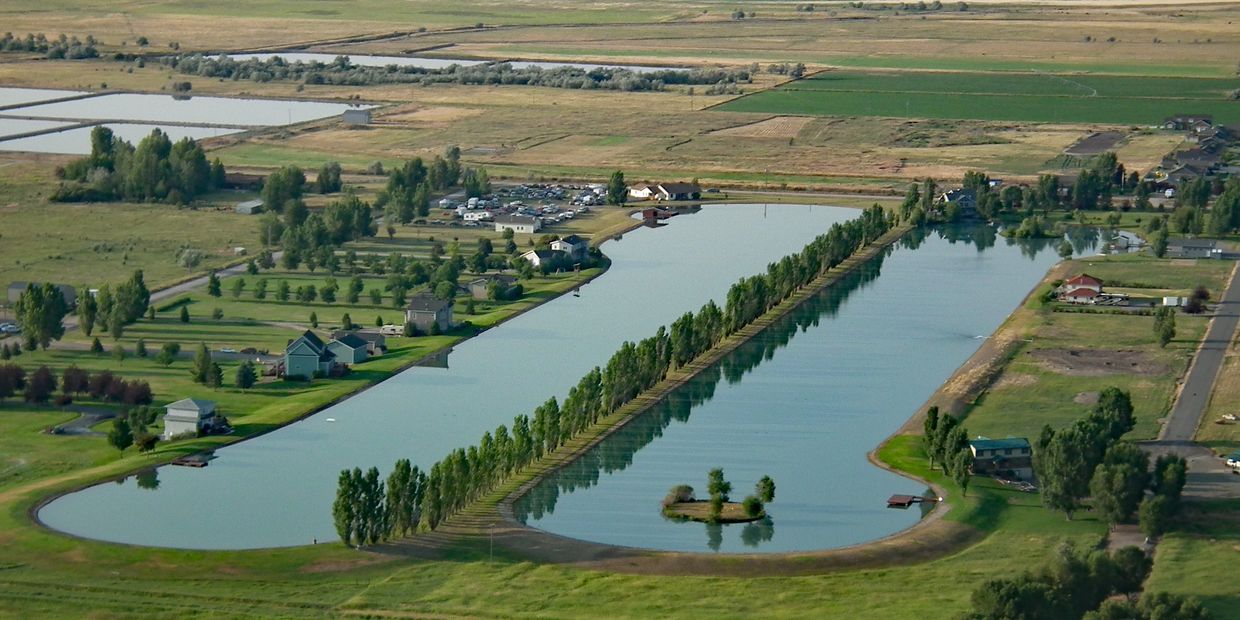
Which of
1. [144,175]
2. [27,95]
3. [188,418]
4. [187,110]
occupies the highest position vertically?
[27,95]

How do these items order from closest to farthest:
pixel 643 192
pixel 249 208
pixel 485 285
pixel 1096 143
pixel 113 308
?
pixel 113 308, pixel 485 285, pixel 249 208, pixel 643 192, pixel 1096 143

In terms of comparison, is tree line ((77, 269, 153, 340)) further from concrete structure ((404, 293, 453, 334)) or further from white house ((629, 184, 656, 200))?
white house ((629, 184, 656, 200))

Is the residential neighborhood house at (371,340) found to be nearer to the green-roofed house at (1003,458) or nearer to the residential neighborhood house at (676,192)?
the green-roofed house at (1003,458)

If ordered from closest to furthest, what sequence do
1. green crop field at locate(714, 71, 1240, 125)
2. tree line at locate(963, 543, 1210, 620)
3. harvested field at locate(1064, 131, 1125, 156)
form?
1. tree line at locate(963, 543, 1210, 620)
2. harvested field at locate(1064, 131, 1125, 156)
3. green crop field at locate(714, 71, 1240, 125)

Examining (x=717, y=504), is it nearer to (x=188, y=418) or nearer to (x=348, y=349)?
(x=188, y=418)

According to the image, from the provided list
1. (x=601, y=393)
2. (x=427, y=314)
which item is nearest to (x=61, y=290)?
(x=427, y=314)

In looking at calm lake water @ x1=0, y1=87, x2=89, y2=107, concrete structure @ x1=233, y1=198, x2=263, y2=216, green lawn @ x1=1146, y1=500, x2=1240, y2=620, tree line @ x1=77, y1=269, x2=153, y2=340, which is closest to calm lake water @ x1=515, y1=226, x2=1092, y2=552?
green lawn @ x1=1146, y1=500, x2=1240, y2=620

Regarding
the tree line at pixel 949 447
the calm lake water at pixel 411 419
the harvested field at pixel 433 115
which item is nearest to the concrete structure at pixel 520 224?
the calm lake water at pixel 411 419
